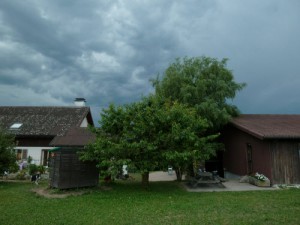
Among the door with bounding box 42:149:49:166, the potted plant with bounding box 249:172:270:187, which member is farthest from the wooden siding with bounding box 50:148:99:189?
the door with bounding box 42:149:49:166

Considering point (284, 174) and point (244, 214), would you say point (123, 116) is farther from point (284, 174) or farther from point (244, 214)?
point (284, 174)

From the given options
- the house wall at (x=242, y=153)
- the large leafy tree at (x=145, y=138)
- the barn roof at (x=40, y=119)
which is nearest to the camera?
the large leafy tree at (x=145, y=138)

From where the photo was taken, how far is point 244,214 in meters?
7.95

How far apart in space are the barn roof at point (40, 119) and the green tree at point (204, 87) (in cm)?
996

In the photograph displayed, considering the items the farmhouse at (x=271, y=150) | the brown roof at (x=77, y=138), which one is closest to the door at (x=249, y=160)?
the farmhouse at (x=271, y=150)

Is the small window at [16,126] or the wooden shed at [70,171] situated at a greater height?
the small window at [16,126]

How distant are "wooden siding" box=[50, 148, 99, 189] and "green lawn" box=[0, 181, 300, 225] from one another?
1.03 metres

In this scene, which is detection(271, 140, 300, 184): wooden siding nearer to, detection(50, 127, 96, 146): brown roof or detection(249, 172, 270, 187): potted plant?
detection(249, 172, 270, 187): potted plant

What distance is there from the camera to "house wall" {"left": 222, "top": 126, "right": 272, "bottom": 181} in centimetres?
1448

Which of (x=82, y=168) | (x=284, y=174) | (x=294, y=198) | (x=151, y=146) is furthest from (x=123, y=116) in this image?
(x=284, y=174)

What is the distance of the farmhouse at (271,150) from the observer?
1388 cm

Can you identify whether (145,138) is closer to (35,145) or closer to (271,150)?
(271,150)

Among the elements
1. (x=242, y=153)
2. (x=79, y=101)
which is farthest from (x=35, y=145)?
(x=242, y=153)

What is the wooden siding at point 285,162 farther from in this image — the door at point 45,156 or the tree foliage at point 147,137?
the door at point 45,156
